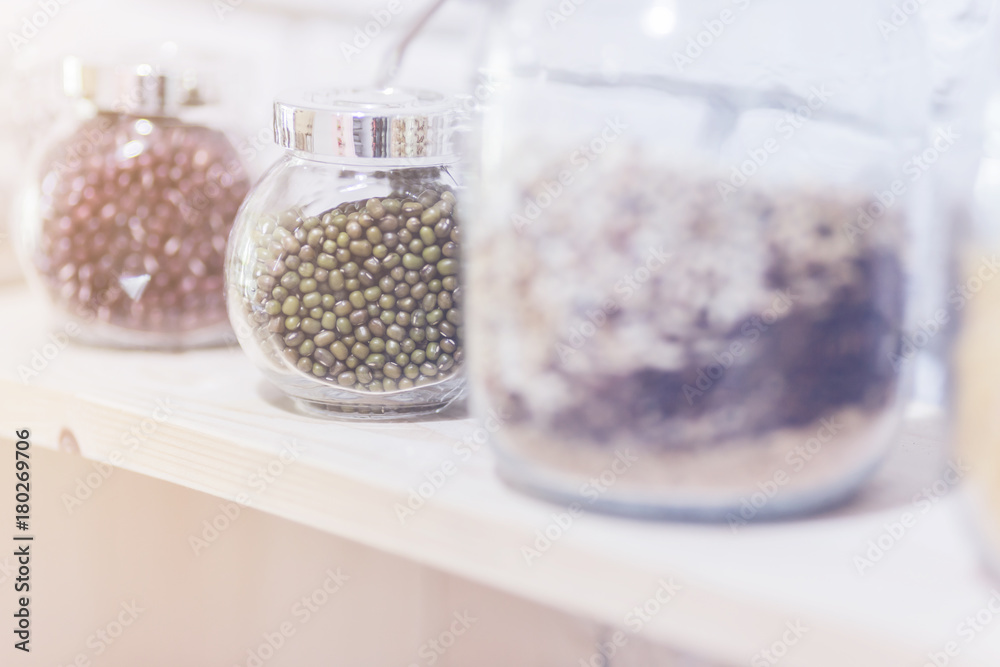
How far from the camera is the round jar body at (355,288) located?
49 cm

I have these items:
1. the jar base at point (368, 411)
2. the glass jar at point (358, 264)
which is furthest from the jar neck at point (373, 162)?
the jar base at point (368, 411)

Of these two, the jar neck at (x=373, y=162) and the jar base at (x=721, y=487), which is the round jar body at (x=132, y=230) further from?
the jar base at (x=721, y=487)

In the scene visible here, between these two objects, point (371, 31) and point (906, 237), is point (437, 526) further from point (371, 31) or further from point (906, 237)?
point (371, 31)

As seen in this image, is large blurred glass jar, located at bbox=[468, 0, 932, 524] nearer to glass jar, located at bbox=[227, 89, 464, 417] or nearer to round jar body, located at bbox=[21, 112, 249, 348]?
glass jar, located at bbox=[227, 89, 464, 417]

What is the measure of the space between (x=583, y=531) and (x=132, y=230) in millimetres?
394

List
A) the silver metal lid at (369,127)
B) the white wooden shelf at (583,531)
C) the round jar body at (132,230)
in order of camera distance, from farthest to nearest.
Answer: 1. the round jar body at (132,230)
2. the silver metal lid at (369,127)
3. the white wooden shelf at (583,531)

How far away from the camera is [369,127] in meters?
0.49

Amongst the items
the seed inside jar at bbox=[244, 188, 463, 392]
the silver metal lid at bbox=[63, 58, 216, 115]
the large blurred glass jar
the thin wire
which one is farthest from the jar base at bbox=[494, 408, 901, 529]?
the silver metal lid at bbox=[63, 58, 216, 115]

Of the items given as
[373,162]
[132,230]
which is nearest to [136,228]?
[132,230]

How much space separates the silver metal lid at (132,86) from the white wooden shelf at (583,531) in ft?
0.65

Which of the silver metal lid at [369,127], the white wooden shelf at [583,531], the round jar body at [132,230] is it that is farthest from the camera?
the round jar body at [132,230]

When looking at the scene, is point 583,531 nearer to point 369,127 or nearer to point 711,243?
point 711,243

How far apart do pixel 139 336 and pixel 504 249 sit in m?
0.35

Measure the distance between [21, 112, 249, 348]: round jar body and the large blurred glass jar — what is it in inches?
12.9
